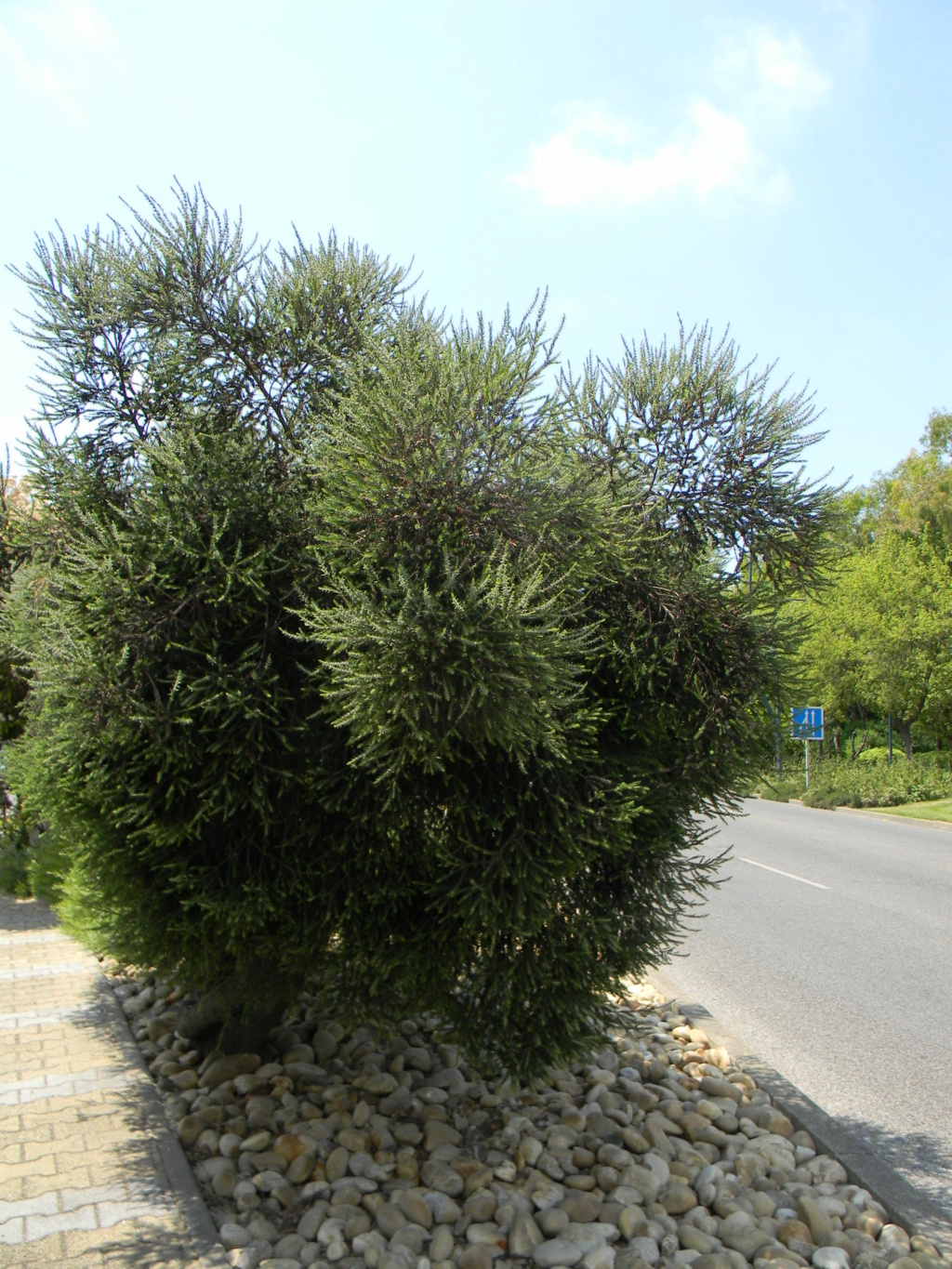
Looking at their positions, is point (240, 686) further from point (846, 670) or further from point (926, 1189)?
point (846, 670)

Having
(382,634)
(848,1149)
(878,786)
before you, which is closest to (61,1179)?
(382,634)

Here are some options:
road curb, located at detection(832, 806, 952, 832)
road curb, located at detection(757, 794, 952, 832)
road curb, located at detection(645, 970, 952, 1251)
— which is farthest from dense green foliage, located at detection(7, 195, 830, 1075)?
road curb, located at detection(832, 806, 952, 832)

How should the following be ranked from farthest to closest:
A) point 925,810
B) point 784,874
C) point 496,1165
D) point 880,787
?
point 880,787
point 925,810
point 784,874
point 496,1165

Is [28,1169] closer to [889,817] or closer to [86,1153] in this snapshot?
[86,1153]

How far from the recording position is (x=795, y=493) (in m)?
4.61

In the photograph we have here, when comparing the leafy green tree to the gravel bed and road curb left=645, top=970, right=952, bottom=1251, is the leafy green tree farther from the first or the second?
the gravel bed

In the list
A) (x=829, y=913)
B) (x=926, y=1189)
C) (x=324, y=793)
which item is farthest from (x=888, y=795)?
(x=324, y=793)

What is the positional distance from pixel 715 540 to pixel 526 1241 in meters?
3.10

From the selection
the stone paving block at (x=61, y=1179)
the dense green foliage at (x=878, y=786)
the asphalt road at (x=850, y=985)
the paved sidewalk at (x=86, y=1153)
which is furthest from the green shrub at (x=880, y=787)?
the stone paving block at (x=61, y=1179)

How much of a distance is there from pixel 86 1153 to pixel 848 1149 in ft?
11.7

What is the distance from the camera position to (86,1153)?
13.8 feet

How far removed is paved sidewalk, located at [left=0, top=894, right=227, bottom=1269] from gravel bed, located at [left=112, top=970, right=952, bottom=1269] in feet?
0.51

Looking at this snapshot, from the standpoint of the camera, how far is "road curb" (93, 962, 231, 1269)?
11.5 feet

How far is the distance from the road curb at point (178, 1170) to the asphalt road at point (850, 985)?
2399mm
